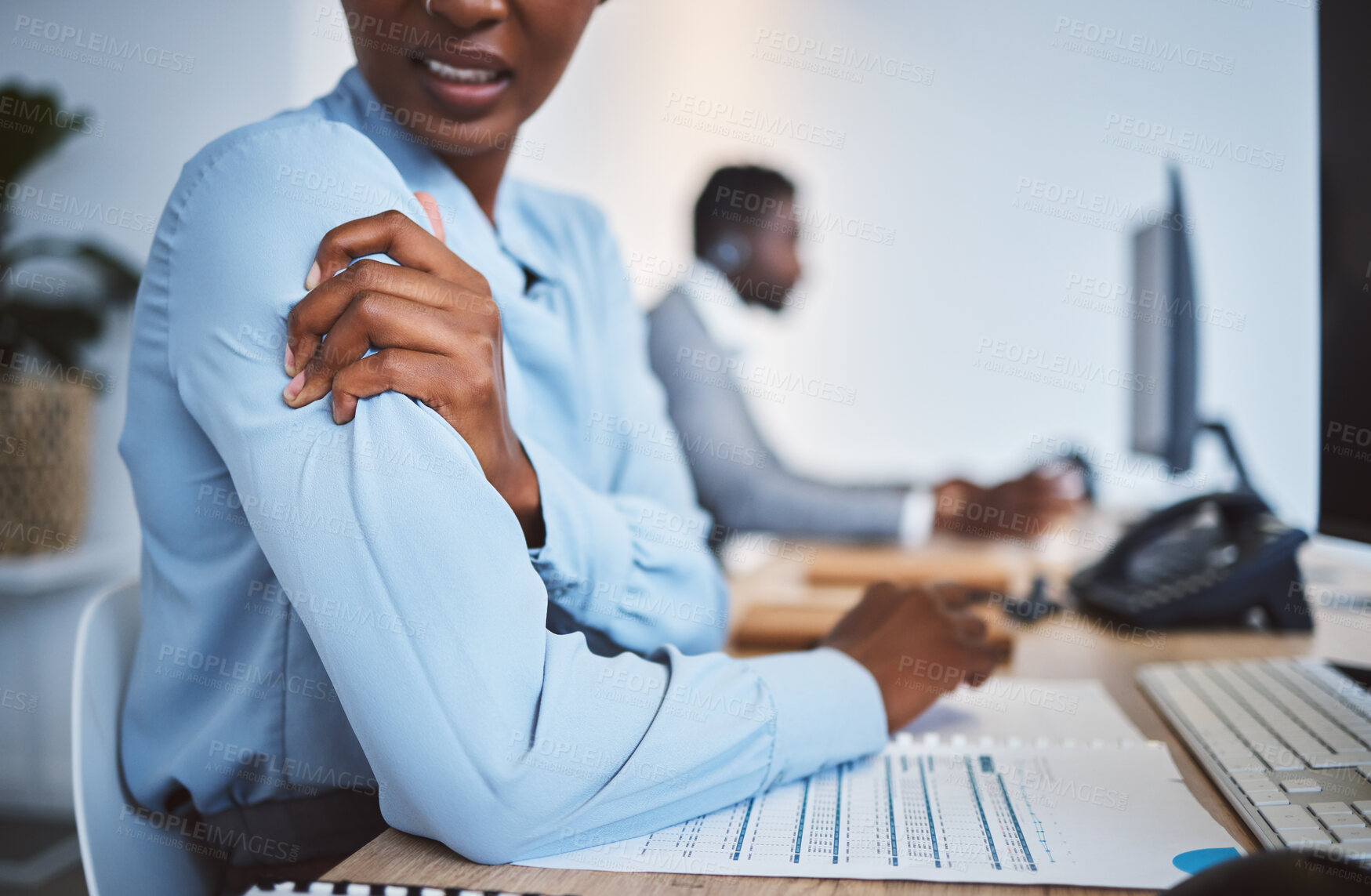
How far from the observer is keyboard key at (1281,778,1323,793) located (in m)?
0.69

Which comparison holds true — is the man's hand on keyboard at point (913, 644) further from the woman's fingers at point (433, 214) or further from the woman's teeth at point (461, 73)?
the woman's teeth at point (461, 73)

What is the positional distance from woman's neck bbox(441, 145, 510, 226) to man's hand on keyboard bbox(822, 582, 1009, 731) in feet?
1.97

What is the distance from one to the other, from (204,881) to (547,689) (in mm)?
488

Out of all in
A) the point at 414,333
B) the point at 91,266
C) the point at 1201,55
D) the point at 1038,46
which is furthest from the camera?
the point at 1038,46

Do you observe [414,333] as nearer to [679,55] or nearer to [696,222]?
[696,222]

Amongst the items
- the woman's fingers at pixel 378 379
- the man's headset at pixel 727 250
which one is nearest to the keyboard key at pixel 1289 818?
the woman's fingers at pixel 378 379

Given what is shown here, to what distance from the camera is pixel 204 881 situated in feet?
2.81

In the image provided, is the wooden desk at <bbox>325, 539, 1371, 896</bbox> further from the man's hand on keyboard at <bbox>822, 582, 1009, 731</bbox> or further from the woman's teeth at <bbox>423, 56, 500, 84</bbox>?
the woman's teeth at <bbox>423, 56, 500, 84</bbox>

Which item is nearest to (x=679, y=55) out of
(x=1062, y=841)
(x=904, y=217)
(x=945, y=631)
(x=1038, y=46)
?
(x=904, y=217)

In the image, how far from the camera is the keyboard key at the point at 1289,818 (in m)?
0.63

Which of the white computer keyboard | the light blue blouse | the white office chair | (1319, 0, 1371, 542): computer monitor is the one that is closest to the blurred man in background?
the white computer keyboard

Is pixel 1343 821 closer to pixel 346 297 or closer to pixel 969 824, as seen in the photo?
pixel 969 824

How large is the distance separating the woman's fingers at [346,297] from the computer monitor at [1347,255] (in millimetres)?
880

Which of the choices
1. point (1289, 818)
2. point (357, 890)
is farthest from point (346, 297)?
A: point (1289, 818)
